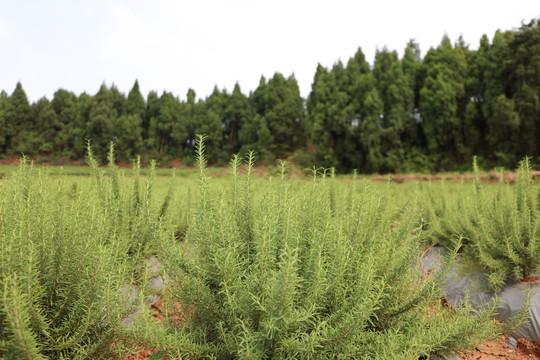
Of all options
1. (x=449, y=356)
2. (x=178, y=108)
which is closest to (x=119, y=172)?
(x=449, y=356)

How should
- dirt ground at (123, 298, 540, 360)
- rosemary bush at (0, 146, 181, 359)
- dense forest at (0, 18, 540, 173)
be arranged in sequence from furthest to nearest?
dense forest at (0, 18, 540, 173)
dirt ground at (123, 298, 540, 360)
rosemary bush at (0, 146, 181, 359)

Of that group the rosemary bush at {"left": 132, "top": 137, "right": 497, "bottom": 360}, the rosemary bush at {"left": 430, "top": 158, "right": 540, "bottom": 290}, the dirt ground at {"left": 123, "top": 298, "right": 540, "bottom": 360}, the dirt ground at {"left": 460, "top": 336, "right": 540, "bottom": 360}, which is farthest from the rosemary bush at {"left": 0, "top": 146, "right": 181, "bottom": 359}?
the rosemary bush at {"left": 430, "top": 158, "right": 540, "bottom": 290}

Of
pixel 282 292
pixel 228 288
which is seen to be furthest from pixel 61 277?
pixel 282 292

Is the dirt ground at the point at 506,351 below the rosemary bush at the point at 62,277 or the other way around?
below

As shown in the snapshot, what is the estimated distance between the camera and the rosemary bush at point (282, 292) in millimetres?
1358

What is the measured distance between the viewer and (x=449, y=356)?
209 centimetres

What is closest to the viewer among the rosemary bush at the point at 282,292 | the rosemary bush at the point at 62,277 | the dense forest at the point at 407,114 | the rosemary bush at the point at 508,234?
the rosemary bush at the point at 282,292

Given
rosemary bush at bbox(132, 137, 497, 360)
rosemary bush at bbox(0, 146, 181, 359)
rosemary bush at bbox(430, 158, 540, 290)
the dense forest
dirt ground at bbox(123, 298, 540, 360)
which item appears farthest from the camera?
the dense forest

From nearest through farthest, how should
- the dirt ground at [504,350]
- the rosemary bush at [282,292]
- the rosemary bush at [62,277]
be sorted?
the rosemary bush at [282,292]
the rosemary bush at [62,277]
the dirt ground at [504,350]

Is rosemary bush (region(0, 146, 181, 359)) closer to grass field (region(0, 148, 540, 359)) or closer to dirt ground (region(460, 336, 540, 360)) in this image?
grass field (region(0, 148, 540, 359))

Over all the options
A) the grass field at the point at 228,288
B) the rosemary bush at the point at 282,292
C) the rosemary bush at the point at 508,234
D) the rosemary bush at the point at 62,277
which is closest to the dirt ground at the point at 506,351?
the rosemary bush at the point at 508,234

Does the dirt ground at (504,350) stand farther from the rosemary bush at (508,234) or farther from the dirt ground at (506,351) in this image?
the rosemary bush at (508,234)

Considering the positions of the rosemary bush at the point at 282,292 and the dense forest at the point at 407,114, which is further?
the dense forest at the point at 407,114

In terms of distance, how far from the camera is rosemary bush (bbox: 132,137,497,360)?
136cm
